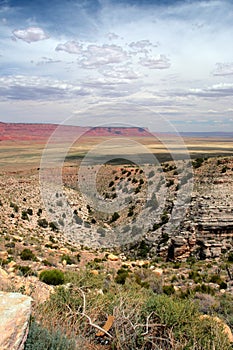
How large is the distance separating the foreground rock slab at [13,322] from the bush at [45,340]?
60 centimetres

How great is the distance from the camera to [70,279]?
28.1 ft

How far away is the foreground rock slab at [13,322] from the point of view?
3.76 m

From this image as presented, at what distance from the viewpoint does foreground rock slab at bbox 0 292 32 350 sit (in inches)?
148

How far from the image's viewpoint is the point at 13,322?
12.7 ft

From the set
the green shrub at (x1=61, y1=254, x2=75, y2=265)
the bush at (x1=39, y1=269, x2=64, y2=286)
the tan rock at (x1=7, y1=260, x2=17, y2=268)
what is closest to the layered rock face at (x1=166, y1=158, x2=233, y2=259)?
the green shrub at (x1=61, y1=254, x2=75, y2=265)

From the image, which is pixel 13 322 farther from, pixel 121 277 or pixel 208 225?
pixel 208 225

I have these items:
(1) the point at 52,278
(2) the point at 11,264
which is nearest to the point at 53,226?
(2) the point at 11,264

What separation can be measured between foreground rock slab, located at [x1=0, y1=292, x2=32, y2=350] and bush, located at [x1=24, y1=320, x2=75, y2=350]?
0.60m

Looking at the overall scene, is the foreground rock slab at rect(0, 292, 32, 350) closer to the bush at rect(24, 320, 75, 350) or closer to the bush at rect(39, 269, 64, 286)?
the bush at rect(24, 320, 75, 350)

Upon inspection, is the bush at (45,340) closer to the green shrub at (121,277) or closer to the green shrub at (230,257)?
the green shrub at (121,277)

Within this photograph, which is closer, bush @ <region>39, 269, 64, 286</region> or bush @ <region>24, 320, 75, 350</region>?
bush @ <region>24, 320, 75, 350</region>

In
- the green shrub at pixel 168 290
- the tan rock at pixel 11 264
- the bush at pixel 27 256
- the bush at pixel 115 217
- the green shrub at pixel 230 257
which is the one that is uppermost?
the tan rock at pixel 11 264

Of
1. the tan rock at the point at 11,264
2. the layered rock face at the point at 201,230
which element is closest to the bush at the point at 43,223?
the layered rock face at the point at 201,230

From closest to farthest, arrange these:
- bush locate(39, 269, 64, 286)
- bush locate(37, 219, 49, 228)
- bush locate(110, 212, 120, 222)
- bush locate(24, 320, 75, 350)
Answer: bush locate(24, 320, 75, 350)
bush locate(39, 269, 64, 286)
bush locate(37, 219, 49, 228)
bush locate(110, 212, 120, 222)
